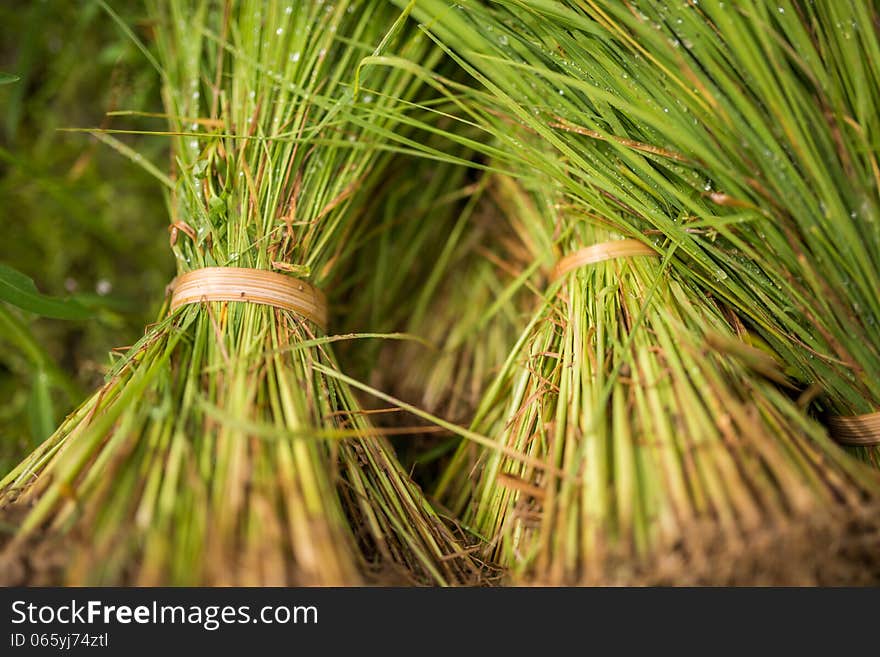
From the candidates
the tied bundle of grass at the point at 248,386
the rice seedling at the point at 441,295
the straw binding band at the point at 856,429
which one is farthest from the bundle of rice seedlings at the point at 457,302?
the straw binding band at the point at 856,429

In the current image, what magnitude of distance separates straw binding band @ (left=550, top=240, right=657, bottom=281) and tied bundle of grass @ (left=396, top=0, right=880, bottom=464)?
2 centimetres

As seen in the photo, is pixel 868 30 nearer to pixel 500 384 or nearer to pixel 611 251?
pixel 611 251

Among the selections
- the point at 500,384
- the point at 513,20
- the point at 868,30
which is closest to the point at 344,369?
the point at 500,384

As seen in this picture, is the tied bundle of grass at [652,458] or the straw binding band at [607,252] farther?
the straw binding band at [607,252]

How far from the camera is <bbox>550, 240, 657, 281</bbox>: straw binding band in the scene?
0.66 metres

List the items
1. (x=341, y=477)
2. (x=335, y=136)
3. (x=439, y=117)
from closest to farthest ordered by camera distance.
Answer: (x=341, y=477), (x=335, y=136), (x=439, y=117)

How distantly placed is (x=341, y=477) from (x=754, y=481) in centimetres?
34

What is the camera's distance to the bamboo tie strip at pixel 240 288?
1.98ft

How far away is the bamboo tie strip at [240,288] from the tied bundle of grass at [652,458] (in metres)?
0.24

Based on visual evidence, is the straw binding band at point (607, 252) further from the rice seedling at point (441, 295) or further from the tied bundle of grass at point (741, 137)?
the rice seedling at point (441, 295)

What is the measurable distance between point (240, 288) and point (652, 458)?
39 centimetres

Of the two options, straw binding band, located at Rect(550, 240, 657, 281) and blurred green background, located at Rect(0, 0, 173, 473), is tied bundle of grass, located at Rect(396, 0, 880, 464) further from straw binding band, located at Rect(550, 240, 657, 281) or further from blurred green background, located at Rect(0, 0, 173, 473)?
blurred green background, located at Rect(0, 0, 173, 473)

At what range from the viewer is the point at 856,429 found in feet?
1.97
